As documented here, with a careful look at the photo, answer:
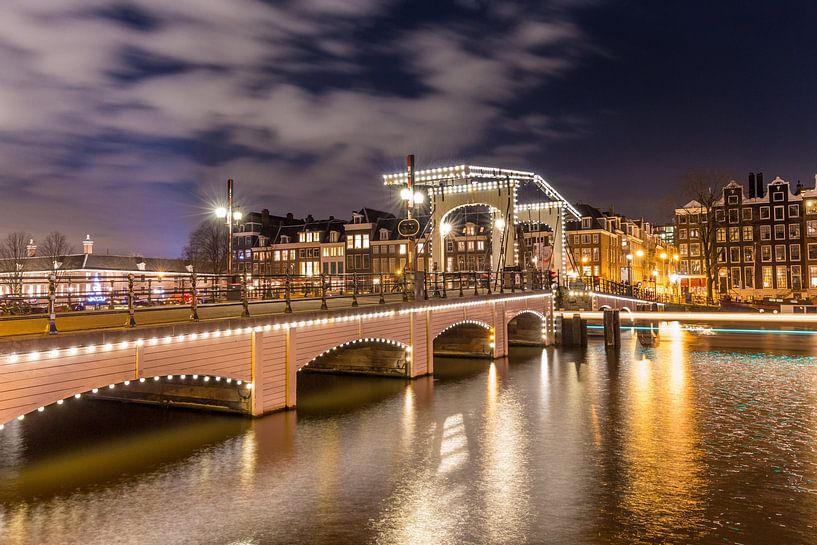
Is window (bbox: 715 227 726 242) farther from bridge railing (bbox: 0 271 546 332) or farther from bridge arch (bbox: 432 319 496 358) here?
bridge arch (bbox: 432 319 496 358)

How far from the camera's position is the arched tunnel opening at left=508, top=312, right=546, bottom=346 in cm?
3569

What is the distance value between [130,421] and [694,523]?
14959 mm

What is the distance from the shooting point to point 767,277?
6838cm

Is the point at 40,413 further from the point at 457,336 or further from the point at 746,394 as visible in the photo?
the point at 746,394

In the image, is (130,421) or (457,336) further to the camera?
(457,336)

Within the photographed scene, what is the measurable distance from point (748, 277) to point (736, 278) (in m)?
1.27

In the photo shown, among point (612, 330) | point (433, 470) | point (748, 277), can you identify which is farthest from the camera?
point (748, 277)

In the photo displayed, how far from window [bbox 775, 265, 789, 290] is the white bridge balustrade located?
56.1 metres

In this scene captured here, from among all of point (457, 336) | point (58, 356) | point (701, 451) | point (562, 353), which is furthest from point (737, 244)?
point (58, 356)

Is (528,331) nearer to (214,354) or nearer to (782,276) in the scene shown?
(214,354)

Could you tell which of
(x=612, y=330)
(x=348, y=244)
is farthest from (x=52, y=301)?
(x=348, y=244)

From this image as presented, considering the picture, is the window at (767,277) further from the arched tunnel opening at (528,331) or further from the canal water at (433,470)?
the canal water at (433,470)

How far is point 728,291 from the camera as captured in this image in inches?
2766

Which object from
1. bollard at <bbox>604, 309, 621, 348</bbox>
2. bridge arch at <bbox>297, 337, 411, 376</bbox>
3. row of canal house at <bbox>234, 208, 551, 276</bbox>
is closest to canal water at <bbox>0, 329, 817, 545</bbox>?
bridge arch at <bbox>297, 337, 411, 376</bbox>
